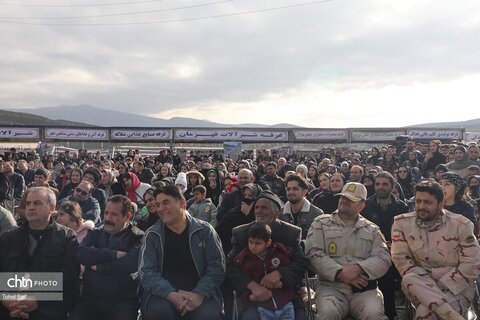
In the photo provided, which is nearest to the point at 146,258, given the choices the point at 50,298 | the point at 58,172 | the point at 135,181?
the point at 50,298

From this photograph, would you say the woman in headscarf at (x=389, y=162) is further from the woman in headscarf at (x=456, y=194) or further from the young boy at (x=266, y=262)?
the young boy at (x=266, y=262)

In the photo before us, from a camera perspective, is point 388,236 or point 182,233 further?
point 388,236

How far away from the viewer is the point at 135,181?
29.2 ft

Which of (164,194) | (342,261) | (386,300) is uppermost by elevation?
(164,194)

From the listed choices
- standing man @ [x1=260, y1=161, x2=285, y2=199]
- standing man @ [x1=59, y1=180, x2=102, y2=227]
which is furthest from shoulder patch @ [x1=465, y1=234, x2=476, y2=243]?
standing man @ [x1=260, y1=161, x2=285, y2=199]

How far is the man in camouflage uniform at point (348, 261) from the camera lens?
14.2 ft

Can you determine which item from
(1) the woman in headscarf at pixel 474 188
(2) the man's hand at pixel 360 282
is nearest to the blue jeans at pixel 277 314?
(2) the man's hand at pixel 360 282

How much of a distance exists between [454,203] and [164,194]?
389 centimetres

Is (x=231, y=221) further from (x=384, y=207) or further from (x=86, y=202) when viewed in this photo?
(x=86, y=202)

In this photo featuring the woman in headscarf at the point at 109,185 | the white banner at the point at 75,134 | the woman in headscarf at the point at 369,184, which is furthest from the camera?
the white banner at the point at 75,134

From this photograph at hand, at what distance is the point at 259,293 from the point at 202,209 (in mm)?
3150

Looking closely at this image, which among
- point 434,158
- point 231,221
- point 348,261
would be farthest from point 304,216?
point 434,158

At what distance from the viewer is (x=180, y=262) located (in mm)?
4336

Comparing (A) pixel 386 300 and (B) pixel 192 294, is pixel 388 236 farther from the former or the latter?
(B) pixel 192 294
